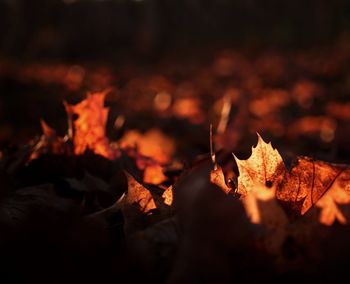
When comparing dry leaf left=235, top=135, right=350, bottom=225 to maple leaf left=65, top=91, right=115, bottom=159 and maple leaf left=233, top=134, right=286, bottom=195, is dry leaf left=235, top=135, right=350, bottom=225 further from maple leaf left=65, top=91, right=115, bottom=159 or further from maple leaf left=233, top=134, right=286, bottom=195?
maple leaf left=65, top=91, right=115, bottom=159

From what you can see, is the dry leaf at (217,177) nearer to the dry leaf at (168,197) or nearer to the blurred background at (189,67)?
the dry leaf at (168,197)

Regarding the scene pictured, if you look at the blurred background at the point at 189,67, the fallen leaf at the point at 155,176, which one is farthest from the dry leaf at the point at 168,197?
the blurred background at the point at 189,67

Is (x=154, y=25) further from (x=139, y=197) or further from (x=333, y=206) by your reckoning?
(x=333, y=206)

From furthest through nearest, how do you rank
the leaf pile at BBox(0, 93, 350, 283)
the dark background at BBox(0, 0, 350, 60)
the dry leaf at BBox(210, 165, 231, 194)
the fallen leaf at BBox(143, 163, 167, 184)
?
the dark background at BBox(0, 0, 350, 60)
the fallen leaf at BBox(143, 163, 167, 184)
the dry leaf at BBox(210, 165, 231, 194)
the leaf pile at BBox(0, 93, 350, 283)

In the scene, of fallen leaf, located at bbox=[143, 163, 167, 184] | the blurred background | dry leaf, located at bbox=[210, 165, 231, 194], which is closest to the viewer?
dry leaf, located at bbox=[210, 165, 231, 194]

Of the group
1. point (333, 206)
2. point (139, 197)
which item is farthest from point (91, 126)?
point (333, 206)

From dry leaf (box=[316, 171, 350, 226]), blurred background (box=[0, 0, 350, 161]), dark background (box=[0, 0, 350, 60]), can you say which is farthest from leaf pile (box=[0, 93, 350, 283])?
dark background (box=[0, 0, 350, 60])

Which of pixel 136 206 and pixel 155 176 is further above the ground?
pixel 136 206
